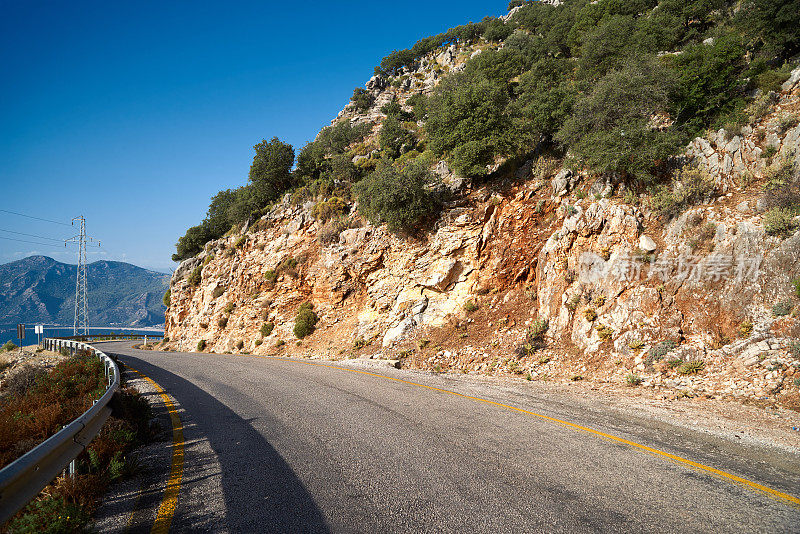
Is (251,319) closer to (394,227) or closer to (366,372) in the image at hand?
(394,227)

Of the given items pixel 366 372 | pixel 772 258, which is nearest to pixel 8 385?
pixel 366 372

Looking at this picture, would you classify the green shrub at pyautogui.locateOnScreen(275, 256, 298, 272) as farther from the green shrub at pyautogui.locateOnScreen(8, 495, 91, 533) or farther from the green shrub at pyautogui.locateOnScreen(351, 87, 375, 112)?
the green shrub at pyautogui.locateOnScreen(351, 87, 375, 112)

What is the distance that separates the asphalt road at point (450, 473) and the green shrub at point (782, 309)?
5.85 meters

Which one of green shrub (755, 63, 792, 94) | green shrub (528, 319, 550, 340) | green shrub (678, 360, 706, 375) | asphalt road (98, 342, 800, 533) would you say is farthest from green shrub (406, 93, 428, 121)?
asphalt road (98, 342, 800, 533)

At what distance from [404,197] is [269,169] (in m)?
18.5

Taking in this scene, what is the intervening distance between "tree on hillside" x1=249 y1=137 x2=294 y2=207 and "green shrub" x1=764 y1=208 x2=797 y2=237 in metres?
32.3

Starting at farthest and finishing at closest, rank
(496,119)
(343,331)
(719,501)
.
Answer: (343,331), (496,119), (719,501)

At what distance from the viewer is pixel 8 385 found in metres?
9.73

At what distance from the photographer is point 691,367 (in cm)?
945

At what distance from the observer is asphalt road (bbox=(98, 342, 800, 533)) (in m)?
3.52

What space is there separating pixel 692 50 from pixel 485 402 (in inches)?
821

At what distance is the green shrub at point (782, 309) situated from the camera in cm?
918

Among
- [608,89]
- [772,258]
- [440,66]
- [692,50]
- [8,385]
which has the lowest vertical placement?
[8,385]

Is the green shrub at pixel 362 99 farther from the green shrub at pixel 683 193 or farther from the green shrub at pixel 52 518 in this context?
the green shrub at pixel 52 518
